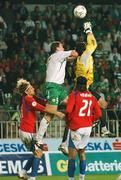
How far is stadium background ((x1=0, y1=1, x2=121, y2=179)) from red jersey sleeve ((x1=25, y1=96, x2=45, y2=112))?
23.4 ft

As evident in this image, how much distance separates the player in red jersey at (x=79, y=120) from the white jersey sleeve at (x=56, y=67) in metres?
1.15

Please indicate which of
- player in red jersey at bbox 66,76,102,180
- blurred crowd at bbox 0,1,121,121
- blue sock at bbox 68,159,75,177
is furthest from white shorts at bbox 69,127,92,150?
blurred crowd at bbox 0,1,121,121

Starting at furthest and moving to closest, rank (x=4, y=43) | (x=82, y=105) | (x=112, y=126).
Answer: (x=4, y=43) → (x=112, y=126) → (x=82, y=105)

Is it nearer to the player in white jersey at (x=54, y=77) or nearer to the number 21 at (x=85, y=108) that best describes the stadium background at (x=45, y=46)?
the player in white jersey at (x=54, y=77)

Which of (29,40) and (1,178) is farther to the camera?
(29,40)

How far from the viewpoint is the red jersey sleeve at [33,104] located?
19.1 meters

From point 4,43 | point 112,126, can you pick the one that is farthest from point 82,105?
point 4,43

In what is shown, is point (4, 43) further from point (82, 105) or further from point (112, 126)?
point (82, 105)


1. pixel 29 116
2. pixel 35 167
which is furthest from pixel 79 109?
pixel 35 167

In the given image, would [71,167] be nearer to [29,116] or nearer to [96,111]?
[96,111]

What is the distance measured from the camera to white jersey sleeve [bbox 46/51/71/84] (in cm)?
1948

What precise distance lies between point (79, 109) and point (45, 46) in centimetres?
1256

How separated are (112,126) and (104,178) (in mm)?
5663

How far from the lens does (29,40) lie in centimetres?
3089
